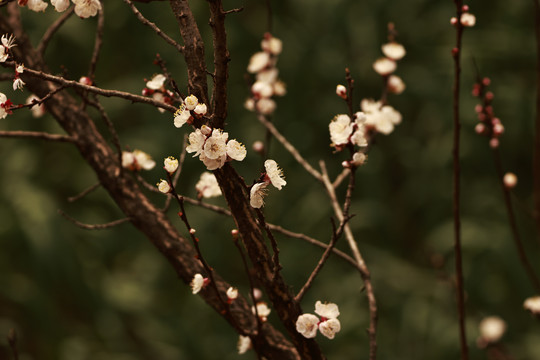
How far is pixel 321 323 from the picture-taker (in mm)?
527

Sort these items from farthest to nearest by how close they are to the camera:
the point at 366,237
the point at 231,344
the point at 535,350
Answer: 1. the point at 366,237
2. the point at 231,344
3. the point at 535,350

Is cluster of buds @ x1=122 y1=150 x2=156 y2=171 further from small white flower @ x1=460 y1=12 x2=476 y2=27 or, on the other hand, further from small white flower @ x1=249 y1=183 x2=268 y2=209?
small white flower @ x1=460 y1=12 x2=476 y2=27

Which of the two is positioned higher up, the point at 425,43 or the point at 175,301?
the point at 425,43

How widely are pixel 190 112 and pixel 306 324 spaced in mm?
212

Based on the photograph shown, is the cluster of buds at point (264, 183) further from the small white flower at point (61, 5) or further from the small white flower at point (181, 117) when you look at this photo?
the small white flower at point (61, 5)

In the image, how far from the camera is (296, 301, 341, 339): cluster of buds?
1.62ft

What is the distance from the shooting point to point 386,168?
188cm

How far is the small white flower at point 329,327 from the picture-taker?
0.53 meters

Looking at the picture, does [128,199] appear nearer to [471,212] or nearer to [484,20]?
[471,212]

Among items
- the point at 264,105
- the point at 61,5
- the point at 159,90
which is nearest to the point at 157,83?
the point at 159,90

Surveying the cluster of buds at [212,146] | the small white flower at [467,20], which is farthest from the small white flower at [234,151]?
the small white flower at [467,20]

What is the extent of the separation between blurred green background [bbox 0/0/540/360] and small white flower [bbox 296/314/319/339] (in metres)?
1.15

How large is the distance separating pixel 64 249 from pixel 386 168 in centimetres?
109

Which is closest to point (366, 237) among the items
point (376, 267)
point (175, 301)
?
point (376, 267)
